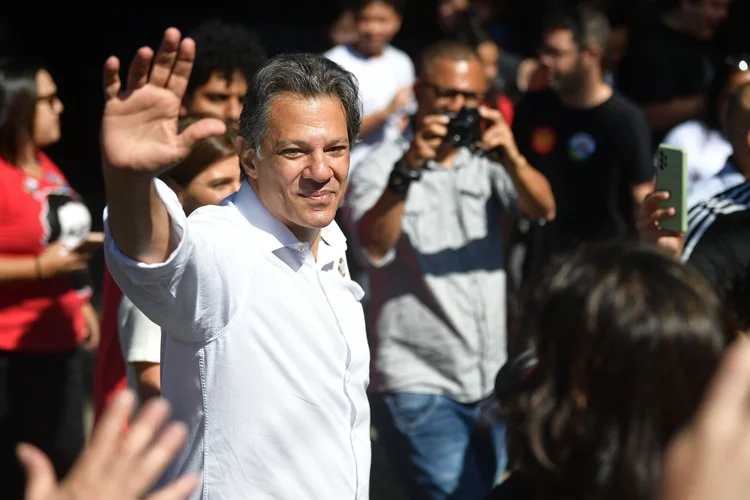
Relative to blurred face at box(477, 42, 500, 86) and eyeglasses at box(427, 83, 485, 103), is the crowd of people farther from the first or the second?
blurred face at box(477, 42, 500, 86)

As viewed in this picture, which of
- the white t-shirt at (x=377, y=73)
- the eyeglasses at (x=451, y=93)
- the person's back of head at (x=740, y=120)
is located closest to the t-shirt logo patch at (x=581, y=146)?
the white t-shirt at (x=377, y=73)

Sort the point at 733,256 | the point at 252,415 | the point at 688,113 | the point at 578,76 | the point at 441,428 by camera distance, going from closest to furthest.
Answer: the point at 252,415
the point at 733,256
the point at 441,428
the point at 578,76
the point at 688,113

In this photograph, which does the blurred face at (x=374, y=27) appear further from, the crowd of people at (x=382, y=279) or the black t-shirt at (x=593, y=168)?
the black t-shirt at (x=593, y=168)

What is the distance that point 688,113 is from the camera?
6070 mm

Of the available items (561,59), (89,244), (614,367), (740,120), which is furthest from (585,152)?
(614,367)

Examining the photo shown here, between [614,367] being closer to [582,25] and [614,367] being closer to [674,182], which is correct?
[674,182]

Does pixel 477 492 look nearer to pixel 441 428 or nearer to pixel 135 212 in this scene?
pixel 441 428

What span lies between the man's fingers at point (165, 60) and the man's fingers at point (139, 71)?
2cm

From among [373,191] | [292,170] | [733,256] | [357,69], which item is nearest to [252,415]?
[292,170]

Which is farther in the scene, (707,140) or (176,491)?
(707,140)

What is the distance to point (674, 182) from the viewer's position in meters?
3.31

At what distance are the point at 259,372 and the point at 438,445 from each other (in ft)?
5.37

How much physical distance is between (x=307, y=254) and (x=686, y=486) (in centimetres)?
134

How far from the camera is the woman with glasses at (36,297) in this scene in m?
4.25
